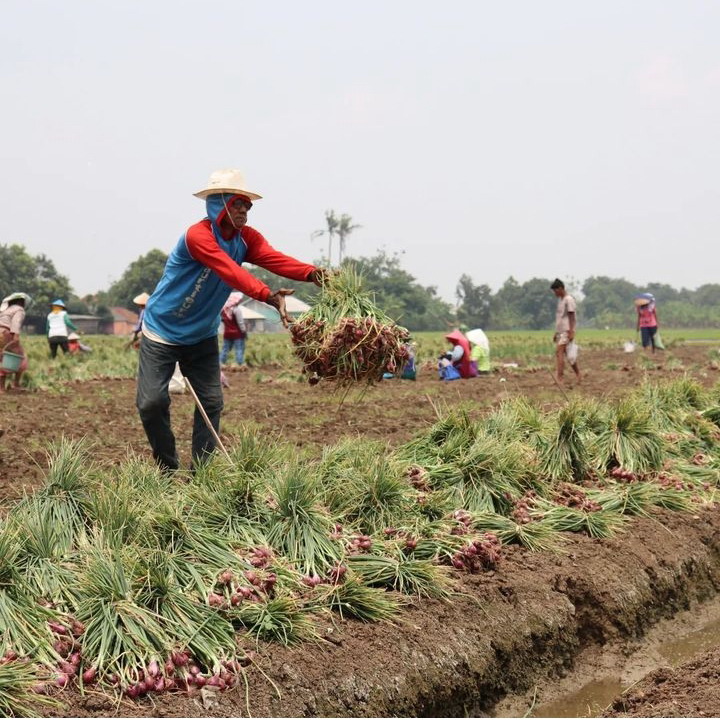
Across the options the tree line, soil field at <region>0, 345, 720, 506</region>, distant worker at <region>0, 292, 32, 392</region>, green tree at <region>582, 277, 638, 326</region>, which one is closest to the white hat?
soil field at <region>0, 345, 720, 506</region>

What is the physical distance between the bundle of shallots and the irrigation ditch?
1479mm

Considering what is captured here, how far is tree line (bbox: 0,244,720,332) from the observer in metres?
68.6

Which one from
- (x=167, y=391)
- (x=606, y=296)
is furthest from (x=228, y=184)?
(x=606, y=296)

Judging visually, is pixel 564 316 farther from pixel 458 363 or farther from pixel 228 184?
pixel 228 184

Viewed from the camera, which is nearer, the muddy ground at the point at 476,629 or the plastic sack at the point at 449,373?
the muddy ground at the point at 476,629

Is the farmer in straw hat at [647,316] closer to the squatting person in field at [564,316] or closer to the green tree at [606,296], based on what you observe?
the squatting person in field at [564,316]

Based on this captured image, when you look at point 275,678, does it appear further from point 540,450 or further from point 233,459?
point 540,450

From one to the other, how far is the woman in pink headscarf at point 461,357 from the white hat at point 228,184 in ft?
32.5

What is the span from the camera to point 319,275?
632cm

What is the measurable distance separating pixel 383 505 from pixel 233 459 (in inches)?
34.6

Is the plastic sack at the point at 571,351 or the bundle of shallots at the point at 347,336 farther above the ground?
the bundle of shallots at the point at 347,336

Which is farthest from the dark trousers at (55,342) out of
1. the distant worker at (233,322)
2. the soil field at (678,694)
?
the soil field at (678,694)

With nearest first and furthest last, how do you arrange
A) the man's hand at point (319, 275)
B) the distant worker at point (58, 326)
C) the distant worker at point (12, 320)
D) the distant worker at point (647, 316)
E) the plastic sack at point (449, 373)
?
the man's hand at point (319, 275) < the distant worker at point (12, 320) < the plastic sack at point (449, 373) < the distant worker at point (58, 326) < the distant worker at point (647, 316)

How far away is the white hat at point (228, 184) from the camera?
5977 millimetres
